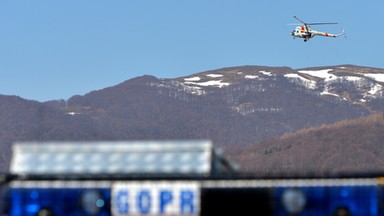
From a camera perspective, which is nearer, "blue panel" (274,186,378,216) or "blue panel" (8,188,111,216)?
"blue panel" (274,186,378,216)

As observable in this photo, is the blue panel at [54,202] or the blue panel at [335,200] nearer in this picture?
the blue panel at [335,200]

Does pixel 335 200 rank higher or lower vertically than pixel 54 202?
higher

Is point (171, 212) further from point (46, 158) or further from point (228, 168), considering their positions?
point (228, 168)

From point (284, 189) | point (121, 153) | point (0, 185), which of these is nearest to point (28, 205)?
point (0, 185)

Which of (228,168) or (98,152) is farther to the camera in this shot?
(228,168)

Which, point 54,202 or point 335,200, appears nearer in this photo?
point 335,200

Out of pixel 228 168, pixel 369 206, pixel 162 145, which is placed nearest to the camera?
pixel 369 206

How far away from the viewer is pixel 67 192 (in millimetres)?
105500

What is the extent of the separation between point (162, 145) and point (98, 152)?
20.0 feet

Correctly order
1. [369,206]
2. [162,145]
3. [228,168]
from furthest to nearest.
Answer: [228,168], [162,145], [369,206]

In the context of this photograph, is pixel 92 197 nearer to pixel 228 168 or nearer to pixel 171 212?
pixel 171 212

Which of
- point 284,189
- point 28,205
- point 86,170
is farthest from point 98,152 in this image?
point 284,189

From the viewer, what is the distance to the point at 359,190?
4001 inches

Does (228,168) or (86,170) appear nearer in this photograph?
(86,170)
